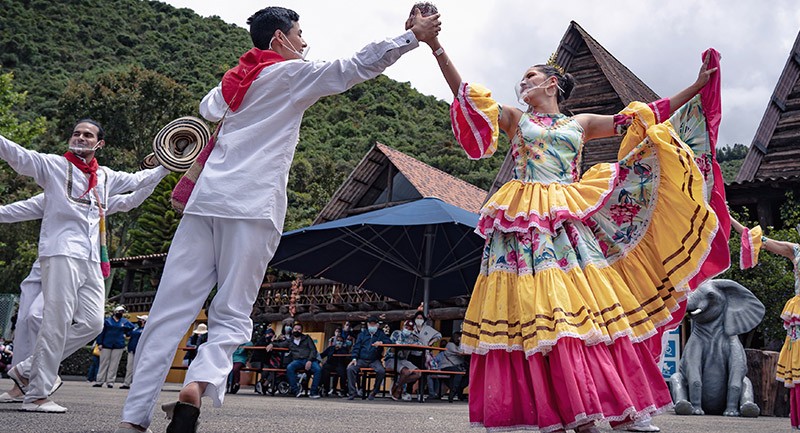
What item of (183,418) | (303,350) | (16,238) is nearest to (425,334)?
(303,350)

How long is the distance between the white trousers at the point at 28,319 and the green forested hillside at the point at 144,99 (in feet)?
65.4

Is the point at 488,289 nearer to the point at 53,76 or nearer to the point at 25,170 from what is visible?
the point at 25,170

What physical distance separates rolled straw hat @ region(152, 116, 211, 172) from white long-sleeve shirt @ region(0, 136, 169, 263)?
0.98 metres

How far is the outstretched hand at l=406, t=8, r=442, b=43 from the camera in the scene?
3.22m

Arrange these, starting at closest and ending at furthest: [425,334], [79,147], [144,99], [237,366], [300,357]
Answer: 1. [79,147]
2. [425,334]
3. [300,357]
4. [237,366]
5. [144,99]

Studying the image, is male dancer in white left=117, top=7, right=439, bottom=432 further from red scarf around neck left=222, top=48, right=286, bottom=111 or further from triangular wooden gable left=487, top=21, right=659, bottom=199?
triangular wooden gable left=487, top=21, right=659, bottom=199

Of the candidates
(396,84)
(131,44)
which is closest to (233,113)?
(396,84)

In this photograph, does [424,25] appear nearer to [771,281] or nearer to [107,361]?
[771,281]

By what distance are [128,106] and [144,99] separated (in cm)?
78

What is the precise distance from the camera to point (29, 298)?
496 centimetres

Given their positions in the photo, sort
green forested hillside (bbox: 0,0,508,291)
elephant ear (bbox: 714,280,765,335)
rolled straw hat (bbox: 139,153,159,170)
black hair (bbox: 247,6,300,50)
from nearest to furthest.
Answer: black hair (bbox: 247,6,300,50), rolled straw hat (bbox: 139,153,159,170), elephant ear (bbox: 714,280,765,335), green forested hillside (bbox: 0,0,508,291)

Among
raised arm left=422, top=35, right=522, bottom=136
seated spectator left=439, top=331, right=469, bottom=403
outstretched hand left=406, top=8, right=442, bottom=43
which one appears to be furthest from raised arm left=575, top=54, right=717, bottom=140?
seated spectator left=439, top=331, right=469, bottom=403

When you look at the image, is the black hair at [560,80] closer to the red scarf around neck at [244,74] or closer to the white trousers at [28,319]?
the red scarf around neck at [244,74]

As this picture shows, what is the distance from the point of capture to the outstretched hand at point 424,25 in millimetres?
3221
